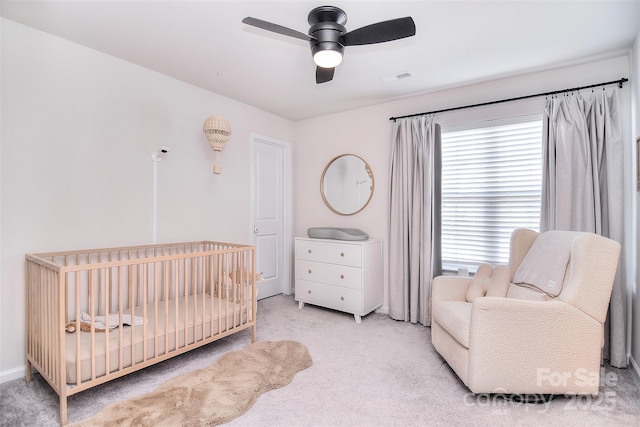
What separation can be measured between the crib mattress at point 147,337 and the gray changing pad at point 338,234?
1.27 meters

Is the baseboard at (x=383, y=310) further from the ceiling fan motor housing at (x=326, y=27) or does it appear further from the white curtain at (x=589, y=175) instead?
the ceiling fan motor housing at (x=326, y=27)

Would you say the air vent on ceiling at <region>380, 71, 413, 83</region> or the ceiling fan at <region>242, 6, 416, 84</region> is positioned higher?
the air vent on ceiling at <region>380, 71, 413, 83</region>

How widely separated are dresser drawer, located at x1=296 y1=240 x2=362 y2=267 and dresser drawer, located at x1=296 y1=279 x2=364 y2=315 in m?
0.29

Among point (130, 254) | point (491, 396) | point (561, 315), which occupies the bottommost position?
point (491, 396)

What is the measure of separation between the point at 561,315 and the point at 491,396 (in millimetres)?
646

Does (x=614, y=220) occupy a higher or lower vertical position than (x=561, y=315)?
higher

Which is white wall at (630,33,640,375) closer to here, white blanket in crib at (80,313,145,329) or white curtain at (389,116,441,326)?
white curtain at (389,116,441,326)

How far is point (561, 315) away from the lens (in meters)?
1.80

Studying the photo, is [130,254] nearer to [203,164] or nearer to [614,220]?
[203,164]

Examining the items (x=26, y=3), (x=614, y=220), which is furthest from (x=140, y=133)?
(x=614, y=220)

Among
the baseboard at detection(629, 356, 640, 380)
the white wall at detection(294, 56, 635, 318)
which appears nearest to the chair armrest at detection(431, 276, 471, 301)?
Result: the white wall at detection(294, 56, 635, 318)

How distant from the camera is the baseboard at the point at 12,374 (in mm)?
2047

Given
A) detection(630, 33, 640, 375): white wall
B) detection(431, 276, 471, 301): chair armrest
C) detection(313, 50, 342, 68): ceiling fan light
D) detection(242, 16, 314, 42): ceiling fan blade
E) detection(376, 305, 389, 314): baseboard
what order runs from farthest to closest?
1. detection(376, 305, 389, 314): baseboard
2. detection(431, 276, 471, 301): chair armrest
3. detection(630, 33, 640, 375): white wall
4. detection(313, 50, 342, 68): ceiling fan light
5. detection(242, 16, 314, 42): ceiling fan blade

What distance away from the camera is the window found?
281 centimetres
